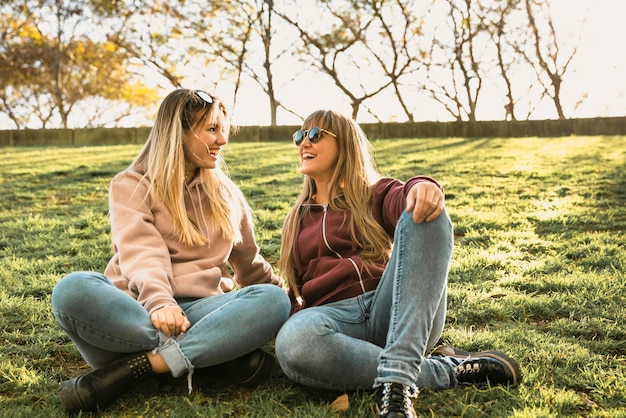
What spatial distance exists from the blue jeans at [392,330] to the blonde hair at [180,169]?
0.66 meters

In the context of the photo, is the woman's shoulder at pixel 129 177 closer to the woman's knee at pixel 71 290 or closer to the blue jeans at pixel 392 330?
the woman's knee at pixel 71 290

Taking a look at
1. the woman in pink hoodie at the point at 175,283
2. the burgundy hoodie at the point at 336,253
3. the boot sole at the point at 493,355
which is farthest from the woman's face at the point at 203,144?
the boot sole at the point at 493,355

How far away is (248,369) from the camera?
2.65m

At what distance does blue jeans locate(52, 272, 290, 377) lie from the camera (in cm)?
240

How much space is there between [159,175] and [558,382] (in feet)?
6.58

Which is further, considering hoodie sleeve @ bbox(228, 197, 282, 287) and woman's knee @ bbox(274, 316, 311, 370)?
hoodie sleeve @ bbox(228, 197, 282, 287)

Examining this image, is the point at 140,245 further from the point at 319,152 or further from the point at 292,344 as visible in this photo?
the point at 319,152

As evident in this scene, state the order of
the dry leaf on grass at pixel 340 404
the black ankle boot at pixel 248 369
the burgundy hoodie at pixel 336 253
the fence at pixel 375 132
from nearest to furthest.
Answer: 1. the dry leaf on grass at pixel 340 404
2. the black ankle boot at pixel 248 369
3. the burgundy hoodie at pixel 336 253
4. the fence at pixel 375 132

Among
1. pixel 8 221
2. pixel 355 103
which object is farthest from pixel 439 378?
pixel 355 103

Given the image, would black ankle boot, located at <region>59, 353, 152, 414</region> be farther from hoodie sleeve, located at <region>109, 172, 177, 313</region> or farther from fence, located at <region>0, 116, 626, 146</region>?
fence, located at <region>0, 116, 626, 146</region>

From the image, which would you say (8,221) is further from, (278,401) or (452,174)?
(452,174)

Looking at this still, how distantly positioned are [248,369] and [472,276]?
2292 mm

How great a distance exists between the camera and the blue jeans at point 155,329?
2.40 metres

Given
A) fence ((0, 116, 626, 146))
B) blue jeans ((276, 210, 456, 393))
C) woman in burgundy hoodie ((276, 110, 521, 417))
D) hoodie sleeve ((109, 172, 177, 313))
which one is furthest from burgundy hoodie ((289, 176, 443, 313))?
fence ((0, 116, 626, 146))
